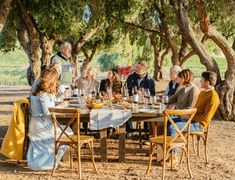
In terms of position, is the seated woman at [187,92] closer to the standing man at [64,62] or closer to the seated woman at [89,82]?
the seated woman at [89,82]

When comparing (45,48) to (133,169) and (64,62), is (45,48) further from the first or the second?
(133,169)

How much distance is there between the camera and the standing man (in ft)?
32.7

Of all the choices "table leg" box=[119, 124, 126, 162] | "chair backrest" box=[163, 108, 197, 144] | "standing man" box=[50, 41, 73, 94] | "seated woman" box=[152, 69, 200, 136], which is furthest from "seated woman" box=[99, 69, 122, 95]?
"chair backrest" box=[163, 108, 197, 144]

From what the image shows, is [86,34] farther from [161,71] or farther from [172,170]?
[172,170]

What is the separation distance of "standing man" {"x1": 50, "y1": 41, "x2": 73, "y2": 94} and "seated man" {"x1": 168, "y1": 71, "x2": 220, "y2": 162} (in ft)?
10.2

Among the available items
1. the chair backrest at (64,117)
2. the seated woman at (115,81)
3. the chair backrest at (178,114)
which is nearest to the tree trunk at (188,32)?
the seated woman at (115,81)

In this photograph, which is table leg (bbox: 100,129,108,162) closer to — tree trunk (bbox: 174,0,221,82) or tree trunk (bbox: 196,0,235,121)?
tree trunk (bbox: 174,0,221,82)

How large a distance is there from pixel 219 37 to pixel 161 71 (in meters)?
20.1

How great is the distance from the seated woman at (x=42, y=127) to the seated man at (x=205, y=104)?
6.24ft

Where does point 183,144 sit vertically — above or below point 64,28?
below

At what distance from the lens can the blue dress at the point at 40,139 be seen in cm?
723

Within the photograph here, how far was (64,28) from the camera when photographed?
16906mm

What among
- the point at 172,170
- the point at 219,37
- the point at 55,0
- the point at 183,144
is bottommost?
the point at 172,170

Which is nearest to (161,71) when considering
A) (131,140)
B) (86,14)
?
(86,14)
